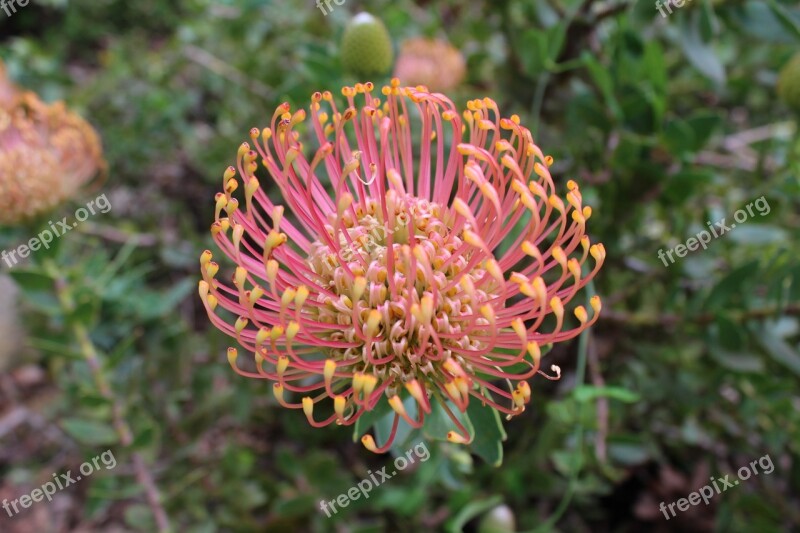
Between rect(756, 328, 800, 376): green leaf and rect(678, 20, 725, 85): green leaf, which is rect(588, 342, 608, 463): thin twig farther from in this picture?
rect(678, 20, 725, 85): green leaf

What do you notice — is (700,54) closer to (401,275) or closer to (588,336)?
(588,336)

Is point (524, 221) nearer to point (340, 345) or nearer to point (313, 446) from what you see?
point (340, 345)

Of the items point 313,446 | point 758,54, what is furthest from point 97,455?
point 758,54

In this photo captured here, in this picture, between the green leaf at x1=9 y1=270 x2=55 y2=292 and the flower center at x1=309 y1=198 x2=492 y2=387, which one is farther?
the green leaf at x1=9 y1=270 x2=55 y2=292
